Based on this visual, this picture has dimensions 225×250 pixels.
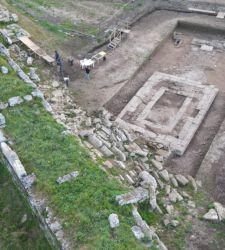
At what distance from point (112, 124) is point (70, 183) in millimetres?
6037

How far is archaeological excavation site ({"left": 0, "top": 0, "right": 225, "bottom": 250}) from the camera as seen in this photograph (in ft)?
41.9

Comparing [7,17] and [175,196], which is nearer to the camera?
[175,196]

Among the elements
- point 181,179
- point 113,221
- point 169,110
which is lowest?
point 181,179

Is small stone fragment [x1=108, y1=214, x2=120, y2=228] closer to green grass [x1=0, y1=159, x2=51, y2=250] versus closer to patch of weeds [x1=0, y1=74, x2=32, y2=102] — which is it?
green grass [x1=0, y1=159, x2=51, y2=250]

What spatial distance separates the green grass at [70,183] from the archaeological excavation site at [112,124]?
0.04 m

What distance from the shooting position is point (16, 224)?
542 inches

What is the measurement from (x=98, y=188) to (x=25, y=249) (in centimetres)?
321

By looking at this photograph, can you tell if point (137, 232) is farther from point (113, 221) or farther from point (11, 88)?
point (11, 88)

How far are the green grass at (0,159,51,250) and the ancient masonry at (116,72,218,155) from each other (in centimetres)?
680

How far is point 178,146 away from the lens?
18.1 m

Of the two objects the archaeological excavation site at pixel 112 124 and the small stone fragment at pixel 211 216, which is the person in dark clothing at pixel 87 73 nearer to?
the archaeological excavation site at pixel 112 124

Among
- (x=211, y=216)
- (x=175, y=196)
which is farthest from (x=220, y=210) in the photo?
(x=175, y=196)

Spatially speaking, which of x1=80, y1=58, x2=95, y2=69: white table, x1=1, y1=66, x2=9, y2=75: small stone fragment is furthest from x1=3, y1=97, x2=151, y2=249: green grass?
x1=80, y1=58, x2=95, y2=69: white table

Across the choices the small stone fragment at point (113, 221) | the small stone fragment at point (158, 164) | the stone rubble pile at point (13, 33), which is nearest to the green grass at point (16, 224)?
the small stone fragment at point (113, 221)
